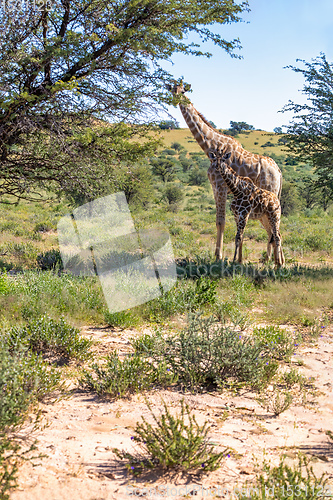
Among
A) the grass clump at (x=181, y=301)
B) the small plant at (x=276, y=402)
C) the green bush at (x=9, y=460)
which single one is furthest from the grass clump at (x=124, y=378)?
the grass clump at (x=181, y=301)

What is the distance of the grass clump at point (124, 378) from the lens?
4.12m

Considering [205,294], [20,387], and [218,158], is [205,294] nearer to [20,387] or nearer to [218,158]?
[218,158]

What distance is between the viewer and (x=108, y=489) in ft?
9.09

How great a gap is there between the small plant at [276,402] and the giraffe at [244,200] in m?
5.89

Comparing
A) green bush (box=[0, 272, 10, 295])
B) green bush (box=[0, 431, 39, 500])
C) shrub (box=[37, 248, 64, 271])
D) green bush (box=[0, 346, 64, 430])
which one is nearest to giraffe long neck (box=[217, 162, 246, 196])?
shrub (box=[37, 248, 64, 271])

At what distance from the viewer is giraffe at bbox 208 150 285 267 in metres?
9.84

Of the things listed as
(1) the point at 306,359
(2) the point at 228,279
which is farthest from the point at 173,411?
(2) the point at 228,279

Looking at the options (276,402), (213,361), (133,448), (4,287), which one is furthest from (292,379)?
(4,287)

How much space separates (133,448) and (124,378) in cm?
97

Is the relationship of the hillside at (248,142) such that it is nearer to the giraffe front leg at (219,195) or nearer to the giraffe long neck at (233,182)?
the giraffe front leg at (219,195)

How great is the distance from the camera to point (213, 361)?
182 inches

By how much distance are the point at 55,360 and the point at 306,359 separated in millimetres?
3244

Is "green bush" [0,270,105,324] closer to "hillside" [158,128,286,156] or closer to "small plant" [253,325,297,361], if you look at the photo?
Result: "small plant" [253,325,297,361]

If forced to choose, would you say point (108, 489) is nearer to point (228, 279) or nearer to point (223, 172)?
point (228, 279)
